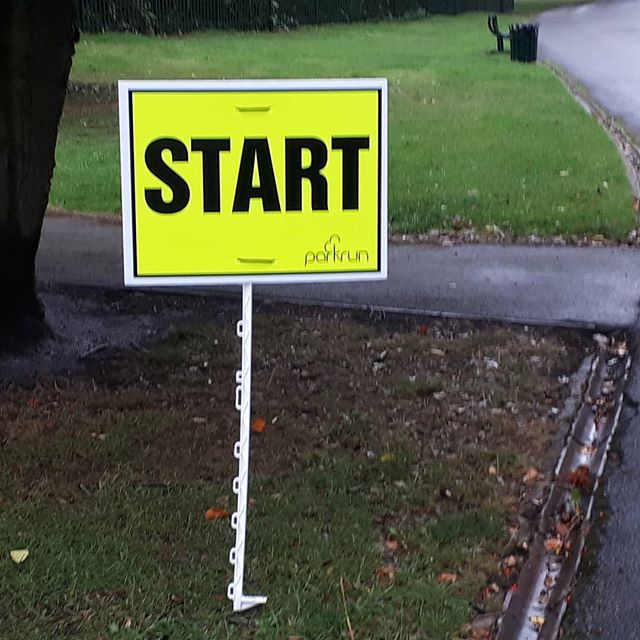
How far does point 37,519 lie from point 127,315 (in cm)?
264

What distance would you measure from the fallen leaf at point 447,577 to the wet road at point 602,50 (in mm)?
10976

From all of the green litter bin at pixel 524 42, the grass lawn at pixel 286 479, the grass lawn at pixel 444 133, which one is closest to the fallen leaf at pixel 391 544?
the grass lawn at pixel 286 479

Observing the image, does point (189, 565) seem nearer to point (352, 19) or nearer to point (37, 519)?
point (37, 519)

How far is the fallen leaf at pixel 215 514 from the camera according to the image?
13.5 feet

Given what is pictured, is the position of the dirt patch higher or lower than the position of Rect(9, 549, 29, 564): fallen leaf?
lower

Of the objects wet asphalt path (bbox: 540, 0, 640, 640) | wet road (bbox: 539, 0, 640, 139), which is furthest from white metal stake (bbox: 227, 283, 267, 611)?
wet road (bbox: 539, 0, 640, 139)

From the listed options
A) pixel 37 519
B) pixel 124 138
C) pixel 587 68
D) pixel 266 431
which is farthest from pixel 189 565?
pixel 587 68

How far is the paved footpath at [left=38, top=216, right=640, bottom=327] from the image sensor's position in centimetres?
684

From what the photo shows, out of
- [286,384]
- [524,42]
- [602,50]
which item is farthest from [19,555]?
[602,50]

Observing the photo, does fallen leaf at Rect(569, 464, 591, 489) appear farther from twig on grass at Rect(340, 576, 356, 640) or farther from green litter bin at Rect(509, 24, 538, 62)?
green litter bin at Rect(509, 24, 538, 62)

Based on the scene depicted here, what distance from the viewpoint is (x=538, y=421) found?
5.17m

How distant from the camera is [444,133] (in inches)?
528

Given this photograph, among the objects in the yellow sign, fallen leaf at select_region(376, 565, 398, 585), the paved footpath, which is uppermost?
the yellow sign

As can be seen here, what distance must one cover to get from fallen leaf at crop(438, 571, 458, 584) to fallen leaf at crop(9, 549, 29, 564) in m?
1.51
